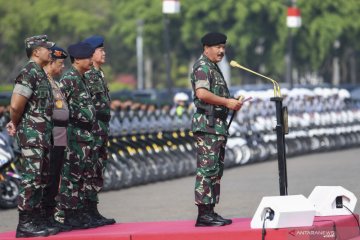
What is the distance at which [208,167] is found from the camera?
12523mm

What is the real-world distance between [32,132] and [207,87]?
5.28ft

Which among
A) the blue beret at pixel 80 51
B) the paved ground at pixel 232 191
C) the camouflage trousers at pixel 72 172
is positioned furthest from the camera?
the paved ground at pixel 232 191

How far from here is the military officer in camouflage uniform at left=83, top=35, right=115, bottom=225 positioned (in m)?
13.1

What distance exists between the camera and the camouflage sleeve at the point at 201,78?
12.6 m

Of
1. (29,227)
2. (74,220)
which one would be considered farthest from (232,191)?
(29,227)

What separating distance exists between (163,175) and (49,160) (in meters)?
11.1

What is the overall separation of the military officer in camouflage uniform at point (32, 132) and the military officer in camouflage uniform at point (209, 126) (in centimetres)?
132

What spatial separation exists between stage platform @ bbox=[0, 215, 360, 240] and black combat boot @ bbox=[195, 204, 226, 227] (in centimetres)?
10

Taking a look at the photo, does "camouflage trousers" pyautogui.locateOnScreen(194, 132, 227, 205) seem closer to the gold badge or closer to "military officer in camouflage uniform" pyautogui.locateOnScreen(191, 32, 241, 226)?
"military officer in camouflage uniform" pyautogui.locateOnScreen(191, 32, 241, 226)

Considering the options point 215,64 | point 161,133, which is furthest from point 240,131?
point 215,64

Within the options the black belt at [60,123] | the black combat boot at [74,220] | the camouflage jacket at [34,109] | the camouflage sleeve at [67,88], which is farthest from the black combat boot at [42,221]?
the camouflage sleeve at [67,88]

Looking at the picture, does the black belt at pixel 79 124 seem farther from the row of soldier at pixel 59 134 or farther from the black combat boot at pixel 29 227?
the black combat boot at pixel 29 227

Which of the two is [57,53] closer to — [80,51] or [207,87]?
[80,51]

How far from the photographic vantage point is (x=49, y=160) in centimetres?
1226
